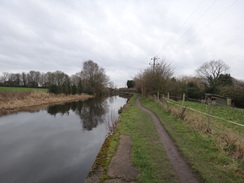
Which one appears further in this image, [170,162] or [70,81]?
[70,81]

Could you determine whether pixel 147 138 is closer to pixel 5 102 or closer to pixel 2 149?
pixel 2 149

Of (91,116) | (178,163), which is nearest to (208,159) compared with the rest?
(178,163)

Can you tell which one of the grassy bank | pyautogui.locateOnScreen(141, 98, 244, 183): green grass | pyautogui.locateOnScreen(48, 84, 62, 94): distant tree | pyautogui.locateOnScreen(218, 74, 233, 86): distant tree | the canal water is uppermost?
pyautogui.locateOnScreen(218, 74, 233, 86): distant tree

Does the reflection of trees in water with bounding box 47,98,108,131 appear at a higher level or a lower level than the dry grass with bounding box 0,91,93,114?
lower

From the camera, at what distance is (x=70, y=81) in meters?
48.2

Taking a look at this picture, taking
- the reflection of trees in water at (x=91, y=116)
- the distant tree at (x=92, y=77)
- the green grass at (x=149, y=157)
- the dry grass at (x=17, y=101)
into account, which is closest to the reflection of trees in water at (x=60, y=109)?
the reflection of trees in water at (x=91, y=116)

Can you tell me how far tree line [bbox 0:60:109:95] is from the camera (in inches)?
1434

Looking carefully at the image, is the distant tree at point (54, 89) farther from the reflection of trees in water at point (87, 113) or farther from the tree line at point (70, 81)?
the reflection of trees in water at point (87, 113)

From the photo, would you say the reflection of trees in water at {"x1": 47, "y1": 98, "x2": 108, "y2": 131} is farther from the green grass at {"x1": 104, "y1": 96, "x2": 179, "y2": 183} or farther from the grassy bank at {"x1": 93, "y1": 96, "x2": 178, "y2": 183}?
the grassy bank at {"x1": 93, "y1": 96, "x2": 178, "y2": 183}

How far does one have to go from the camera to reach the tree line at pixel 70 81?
3641 centimetres

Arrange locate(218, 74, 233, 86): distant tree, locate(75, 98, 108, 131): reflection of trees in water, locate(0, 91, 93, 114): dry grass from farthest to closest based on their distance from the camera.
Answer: locate(218, 74, 233, 86): distant tree, locate(0, 91, 93, 114): dry grass, locate(75, 98, 108, 131): reflection of trees in water

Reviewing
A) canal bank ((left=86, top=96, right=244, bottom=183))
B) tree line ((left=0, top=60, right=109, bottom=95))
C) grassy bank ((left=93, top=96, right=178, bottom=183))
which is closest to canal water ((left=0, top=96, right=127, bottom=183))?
grassy bank ((left=93, top=96, right=178, bottom=183))

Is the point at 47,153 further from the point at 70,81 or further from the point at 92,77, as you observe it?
the point at 70,81

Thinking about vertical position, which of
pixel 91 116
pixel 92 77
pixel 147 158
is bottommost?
pixel 91 116
